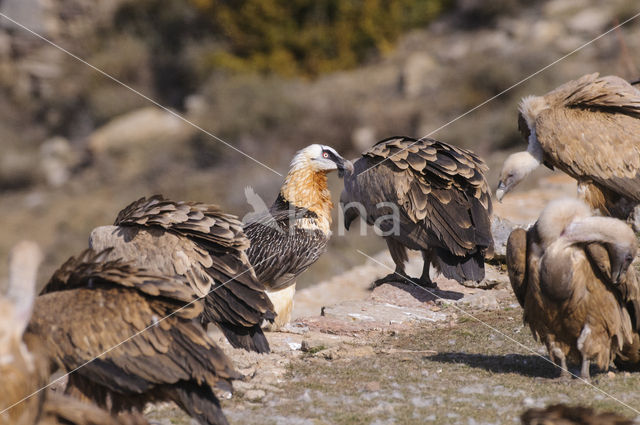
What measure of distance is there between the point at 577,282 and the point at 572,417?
1.85 metres

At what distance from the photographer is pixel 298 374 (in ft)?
21.6

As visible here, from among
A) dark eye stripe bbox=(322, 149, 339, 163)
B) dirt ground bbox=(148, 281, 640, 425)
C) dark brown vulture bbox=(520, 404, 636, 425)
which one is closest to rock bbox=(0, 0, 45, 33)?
dark eye stripe bbox=(322, 149, 339, 163)

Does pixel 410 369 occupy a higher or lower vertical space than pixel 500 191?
lower

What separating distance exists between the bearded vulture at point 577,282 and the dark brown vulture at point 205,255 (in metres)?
1.85

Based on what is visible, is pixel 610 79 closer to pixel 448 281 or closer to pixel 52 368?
pixel 448 281

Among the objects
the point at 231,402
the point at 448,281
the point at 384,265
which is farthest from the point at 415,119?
the point at 231,402

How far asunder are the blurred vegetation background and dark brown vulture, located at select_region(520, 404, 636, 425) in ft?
55.6

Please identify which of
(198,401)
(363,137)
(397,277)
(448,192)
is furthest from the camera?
(363,137)

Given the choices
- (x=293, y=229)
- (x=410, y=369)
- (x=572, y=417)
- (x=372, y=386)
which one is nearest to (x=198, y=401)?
(x=372, y=386)

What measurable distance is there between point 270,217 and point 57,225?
18.1 meters

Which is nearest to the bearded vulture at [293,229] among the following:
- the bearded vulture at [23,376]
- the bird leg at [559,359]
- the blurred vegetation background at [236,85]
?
the bird leg at [559,359]

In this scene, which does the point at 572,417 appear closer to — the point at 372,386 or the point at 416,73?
the point at 372,386

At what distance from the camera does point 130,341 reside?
523 centimetres

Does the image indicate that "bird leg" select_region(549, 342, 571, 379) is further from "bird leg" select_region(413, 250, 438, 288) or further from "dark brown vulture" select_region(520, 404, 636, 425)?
"bird leg" select_region(413, 250, 438, 288)
